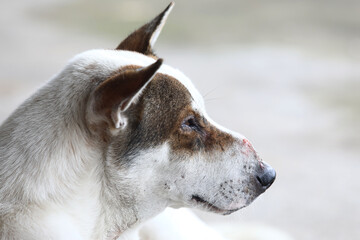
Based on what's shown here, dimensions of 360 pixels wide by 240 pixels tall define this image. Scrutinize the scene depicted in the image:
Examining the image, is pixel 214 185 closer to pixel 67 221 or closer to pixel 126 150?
pixel 126 150

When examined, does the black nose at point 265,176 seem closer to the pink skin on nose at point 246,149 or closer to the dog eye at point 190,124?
the pink skin on nose at point 246,149

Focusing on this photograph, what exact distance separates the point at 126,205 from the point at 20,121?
509 mm

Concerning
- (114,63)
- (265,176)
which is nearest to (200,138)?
(265,176)

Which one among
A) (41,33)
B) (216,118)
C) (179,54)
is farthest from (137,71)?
(41,33)

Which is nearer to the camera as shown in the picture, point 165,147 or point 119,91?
point 119,91

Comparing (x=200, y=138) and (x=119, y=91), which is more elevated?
(x=119, y=91)

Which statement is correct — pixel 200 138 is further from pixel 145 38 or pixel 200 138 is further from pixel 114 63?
pixel 145 38

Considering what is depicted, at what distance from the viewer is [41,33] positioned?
9000 millimetres

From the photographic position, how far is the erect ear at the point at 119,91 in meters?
2.23

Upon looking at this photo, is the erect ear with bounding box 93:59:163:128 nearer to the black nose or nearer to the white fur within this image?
the white fur

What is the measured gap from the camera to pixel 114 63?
8.34 feet

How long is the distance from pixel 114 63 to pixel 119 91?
0.92ft

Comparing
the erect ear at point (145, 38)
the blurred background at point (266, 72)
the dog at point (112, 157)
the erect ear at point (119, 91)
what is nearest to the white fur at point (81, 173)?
the dog at point (112, 157)

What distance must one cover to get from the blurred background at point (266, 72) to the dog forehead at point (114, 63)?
43.2 inches
